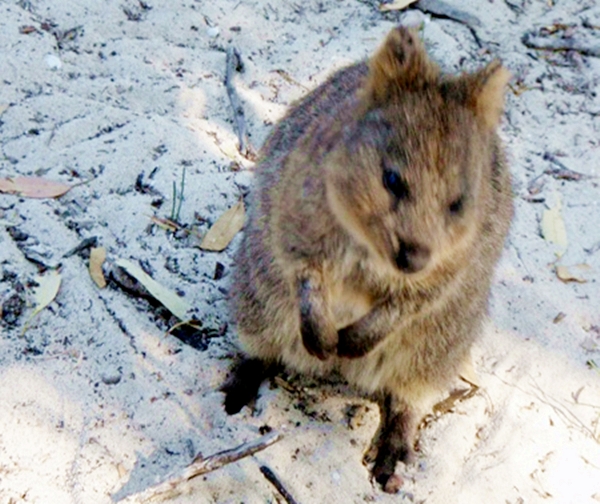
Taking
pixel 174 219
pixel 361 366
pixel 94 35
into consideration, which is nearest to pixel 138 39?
pixel 94 35

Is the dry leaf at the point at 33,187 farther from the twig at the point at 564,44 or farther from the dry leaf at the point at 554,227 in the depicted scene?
the twig at the point at 564,44

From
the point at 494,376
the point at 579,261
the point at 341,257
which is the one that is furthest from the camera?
the point at 579,261

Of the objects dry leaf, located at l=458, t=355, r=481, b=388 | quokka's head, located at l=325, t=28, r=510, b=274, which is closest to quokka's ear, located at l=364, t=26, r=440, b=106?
quokka's head, located at l=325, t=28, r=510, b=274

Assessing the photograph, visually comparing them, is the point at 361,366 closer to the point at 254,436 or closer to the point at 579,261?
the point at 254,436

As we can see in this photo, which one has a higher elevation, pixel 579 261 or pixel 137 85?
pixel 137 85

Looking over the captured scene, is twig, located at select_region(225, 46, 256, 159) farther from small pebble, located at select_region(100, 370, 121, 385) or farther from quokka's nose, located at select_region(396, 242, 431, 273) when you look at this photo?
quokka's nose, located at select_region(396, 242, 431, 273)

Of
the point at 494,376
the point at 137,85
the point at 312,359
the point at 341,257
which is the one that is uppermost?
the point at 341,257

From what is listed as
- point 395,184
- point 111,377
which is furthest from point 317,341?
point 111,377
